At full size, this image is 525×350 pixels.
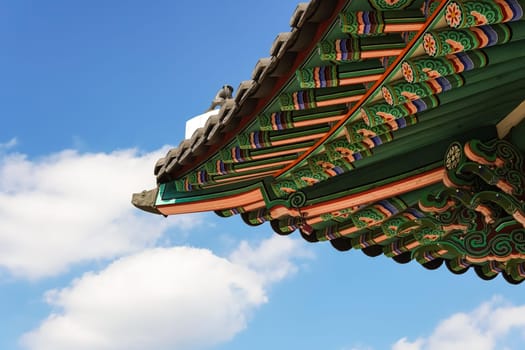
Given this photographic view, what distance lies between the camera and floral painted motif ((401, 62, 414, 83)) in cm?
474

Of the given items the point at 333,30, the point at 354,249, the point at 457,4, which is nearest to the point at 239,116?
the point at 333,30

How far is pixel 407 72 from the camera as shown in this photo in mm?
4770

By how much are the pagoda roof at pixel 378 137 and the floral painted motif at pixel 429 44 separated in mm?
18

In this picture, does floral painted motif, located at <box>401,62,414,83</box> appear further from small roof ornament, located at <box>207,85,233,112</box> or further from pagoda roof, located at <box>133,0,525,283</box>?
small roof ornament, located at <box>207,85,233,112</box>

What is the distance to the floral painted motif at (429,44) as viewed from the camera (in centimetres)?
439

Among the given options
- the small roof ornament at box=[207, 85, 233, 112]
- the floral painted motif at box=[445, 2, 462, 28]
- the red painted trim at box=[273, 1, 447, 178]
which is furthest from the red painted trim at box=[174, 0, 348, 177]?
the small roof ornament at box=[207, 85, 233, 112]

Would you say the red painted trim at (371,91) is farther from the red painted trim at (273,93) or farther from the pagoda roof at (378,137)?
the red painted trim at (273,93)

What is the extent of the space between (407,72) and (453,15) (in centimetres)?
72

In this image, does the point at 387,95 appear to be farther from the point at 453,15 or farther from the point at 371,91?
the point at 453,15

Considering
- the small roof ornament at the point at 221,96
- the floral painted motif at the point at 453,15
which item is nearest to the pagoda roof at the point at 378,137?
the floral painted motif at the point at 453,15

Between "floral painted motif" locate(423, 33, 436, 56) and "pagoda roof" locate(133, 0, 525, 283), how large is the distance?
2 centimetres

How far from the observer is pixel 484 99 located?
18.1 feet

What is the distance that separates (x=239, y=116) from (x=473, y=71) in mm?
1880

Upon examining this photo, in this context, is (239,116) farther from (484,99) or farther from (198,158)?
(484,99)
